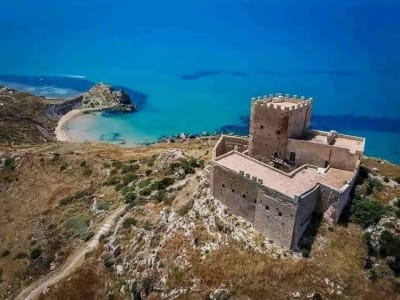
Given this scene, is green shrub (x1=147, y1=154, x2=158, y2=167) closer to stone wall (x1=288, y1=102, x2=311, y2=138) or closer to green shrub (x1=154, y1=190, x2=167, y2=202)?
green shrub (x1=154, y1=190, x2=167, y2=202)

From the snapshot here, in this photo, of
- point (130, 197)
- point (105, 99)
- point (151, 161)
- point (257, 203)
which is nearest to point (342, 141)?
point (257, 203)

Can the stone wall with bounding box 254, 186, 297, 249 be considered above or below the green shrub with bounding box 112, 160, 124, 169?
above

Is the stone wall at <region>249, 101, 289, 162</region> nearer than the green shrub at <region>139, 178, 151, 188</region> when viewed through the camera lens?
Yes

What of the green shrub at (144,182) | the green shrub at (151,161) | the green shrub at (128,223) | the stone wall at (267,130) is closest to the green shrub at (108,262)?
the green shrub at (128,223)

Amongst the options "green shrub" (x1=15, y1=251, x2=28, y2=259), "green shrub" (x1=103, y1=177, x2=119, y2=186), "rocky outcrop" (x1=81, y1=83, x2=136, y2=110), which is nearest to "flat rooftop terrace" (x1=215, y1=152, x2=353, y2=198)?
"green shrub" (x1=103, y1=177, x2=119, y2=186)

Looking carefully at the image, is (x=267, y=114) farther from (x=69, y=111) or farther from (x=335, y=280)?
(x=69, y=111)

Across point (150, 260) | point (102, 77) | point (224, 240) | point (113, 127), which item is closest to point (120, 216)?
point (150, 260)
